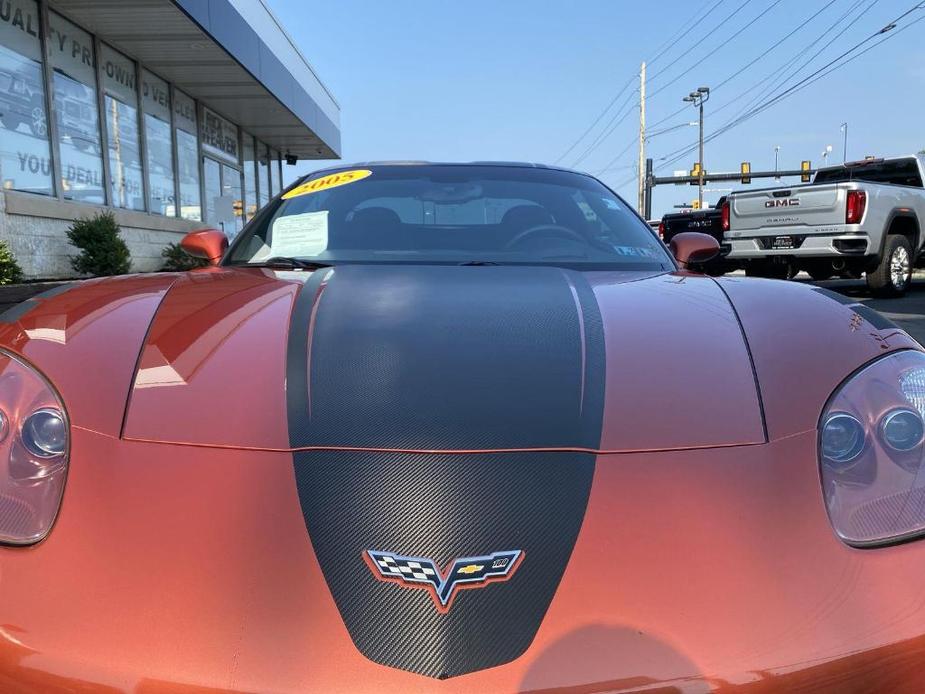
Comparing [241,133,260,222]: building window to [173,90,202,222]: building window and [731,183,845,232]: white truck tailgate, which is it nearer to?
[173,90,202,222]: building window

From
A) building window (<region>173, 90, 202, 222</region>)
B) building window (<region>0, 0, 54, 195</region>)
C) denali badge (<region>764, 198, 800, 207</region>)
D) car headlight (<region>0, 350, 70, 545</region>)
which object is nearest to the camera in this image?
car headlight (<region>0, 350, 70, 545</region>)

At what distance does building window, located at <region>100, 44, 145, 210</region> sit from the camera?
11.1 metres

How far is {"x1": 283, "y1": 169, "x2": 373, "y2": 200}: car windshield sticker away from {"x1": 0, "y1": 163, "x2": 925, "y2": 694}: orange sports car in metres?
1.23

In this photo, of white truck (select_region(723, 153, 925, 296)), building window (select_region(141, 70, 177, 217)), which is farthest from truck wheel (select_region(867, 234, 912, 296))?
building window (select_region(141, 70, 177, 217))

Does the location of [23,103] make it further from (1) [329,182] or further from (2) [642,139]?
(2) [642,139]

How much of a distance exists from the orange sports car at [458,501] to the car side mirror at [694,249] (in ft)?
3.54

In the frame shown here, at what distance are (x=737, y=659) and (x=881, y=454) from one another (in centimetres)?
49

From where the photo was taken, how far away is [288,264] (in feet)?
6.85

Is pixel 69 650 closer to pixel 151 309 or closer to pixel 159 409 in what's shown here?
pixel 159 409

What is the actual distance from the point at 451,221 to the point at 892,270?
31.5 feet

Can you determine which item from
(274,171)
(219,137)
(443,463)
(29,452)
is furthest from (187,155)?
(443,463)

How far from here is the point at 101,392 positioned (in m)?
1.18

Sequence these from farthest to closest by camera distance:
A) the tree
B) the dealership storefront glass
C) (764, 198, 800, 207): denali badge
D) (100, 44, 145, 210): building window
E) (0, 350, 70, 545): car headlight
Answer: (100, 44, 145, 210): building window
(764, 198, 800, 207): denali badge
the tree
the dealership storefront glass
(0, 350, 70, 545): car headlight

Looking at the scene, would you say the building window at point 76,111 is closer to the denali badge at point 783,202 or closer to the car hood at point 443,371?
the car hood at point 443,371
